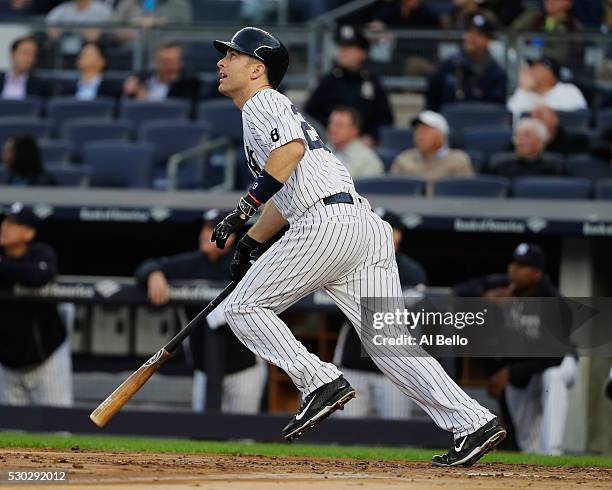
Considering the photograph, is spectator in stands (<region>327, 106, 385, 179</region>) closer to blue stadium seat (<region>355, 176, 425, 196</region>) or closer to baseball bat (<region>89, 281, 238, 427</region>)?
blue stadium seat (<region>355, 176, 425, 196</region>)

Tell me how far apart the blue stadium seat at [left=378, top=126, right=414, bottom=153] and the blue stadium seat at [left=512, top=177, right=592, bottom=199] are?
129 centimetres

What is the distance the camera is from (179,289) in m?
9.30

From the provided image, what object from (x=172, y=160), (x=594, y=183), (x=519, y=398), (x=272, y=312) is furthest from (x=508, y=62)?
(x=272, y=312)

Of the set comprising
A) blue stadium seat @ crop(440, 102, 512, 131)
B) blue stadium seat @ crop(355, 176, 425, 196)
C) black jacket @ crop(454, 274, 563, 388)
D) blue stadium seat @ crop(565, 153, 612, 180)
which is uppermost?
blue stadium seat @ crop(440, 102, 512, 131)

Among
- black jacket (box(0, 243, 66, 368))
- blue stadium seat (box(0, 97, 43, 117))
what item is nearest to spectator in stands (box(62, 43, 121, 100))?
blue stadium seat (box(0, 97, 43, 117))

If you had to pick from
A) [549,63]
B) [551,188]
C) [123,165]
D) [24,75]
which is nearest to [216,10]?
[24,75]

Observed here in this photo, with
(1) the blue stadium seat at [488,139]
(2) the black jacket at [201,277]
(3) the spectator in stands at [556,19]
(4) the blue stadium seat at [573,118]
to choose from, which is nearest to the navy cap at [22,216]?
(2) the black jacket at [201,277]

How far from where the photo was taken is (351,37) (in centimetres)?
1159

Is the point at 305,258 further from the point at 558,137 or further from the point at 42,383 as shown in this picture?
the point at 558,137

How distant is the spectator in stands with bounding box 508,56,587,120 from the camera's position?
37.2 feet

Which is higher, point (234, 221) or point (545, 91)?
point (545, 91)

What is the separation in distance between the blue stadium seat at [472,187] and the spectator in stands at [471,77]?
5.45 ft

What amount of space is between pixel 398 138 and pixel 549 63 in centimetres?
131

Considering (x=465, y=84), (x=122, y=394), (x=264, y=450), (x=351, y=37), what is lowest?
(x=264, y=450)
